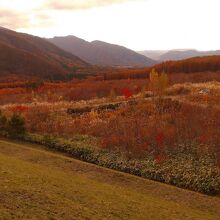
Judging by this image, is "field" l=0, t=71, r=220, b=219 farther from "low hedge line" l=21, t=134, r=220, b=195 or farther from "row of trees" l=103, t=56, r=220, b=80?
"row of trees" l=103, t=56, r=220, b=80

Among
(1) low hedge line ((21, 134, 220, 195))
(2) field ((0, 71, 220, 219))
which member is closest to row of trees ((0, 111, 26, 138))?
(2) field ((0, 71, 220, 219))

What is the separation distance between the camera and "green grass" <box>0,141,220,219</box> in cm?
811

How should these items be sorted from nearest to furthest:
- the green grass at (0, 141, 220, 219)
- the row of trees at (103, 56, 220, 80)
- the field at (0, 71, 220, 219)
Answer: the green grass at (0, 141, 220, 219), the field at (0, 71, 220, 219), the row of trees at (103, 56, 220, 80)

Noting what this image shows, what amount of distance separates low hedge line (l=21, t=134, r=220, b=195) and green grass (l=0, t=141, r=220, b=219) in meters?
1.04

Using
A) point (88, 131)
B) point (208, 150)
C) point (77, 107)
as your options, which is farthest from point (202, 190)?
point (77, 107)

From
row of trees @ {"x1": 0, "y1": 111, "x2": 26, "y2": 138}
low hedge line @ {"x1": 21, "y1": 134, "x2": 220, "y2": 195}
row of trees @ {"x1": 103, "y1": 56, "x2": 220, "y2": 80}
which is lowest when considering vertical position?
low hedge line @ {"x1": 21, "y1": 134, "x2": 220, "y2": 195}

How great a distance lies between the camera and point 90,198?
9969 mm

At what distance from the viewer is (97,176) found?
1497 centimetres

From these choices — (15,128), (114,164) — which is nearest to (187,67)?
(15,128)

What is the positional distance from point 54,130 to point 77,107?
1021 cm

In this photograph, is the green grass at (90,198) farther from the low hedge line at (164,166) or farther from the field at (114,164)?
the low hedge line at (164,166)

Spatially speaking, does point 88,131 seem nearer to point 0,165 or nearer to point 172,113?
point 172,113

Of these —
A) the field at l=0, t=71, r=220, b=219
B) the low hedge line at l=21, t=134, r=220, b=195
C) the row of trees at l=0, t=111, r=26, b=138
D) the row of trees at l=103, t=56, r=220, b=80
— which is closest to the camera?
the field at l=0, t=71, r=220, b=219

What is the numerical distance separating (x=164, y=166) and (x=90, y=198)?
730cm
